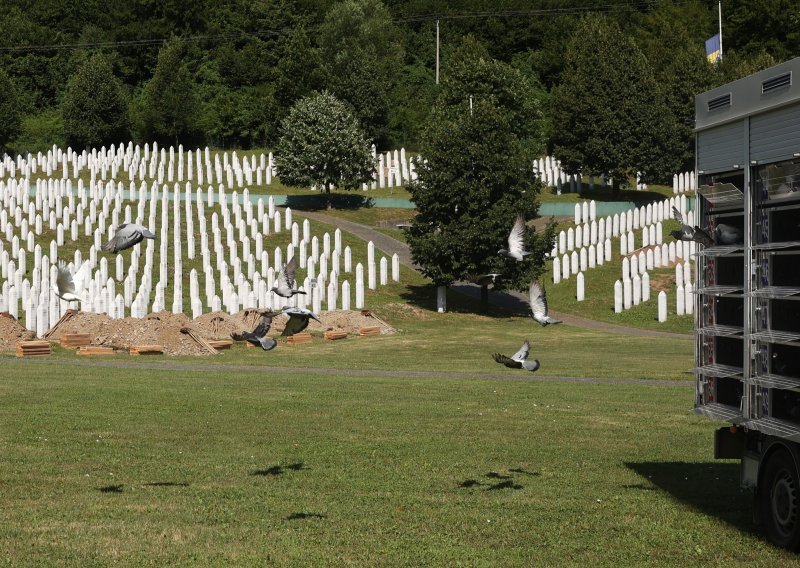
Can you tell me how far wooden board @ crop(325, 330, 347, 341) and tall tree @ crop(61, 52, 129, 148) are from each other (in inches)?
2179

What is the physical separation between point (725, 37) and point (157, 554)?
347 ft

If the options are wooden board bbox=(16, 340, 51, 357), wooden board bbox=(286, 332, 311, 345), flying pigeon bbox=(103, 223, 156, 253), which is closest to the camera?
flying pigeon bbox=(103, 223, 156, 253)

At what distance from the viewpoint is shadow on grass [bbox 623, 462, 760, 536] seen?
1241 cm

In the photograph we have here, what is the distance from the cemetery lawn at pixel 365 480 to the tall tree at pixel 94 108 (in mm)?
69106

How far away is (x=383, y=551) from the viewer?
10805 mm

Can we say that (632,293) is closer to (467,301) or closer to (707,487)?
(467,301)

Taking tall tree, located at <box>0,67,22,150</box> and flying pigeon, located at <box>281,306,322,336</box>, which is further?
tall tree, located at <box>0,67,22,150</box>

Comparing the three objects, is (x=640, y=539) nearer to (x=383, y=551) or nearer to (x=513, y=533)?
(x=513, y=533)

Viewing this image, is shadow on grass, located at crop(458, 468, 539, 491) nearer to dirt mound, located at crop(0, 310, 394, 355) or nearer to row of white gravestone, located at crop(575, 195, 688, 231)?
dirt mound, located at crop(0, 310, 394, 355)

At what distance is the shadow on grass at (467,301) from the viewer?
48.8 m

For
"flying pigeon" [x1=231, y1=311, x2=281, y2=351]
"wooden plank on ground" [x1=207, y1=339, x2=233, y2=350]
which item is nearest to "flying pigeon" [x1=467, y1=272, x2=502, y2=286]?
"flying pigeon" [x1=231, y1=311, x2=281, y2=351]

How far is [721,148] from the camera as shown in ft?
40.2

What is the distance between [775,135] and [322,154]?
60319mm

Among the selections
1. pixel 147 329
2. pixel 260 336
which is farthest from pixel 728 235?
pixel 147 329
